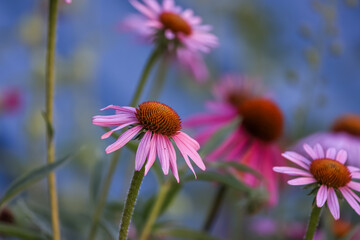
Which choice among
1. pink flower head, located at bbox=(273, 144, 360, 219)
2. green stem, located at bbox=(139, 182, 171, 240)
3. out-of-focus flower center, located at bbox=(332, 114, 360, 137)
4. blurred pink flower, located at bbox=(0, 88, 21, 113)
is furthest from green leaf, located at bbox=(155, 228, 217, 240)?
blurred pink flower, located at bbox=(0, 88, 21, 113)

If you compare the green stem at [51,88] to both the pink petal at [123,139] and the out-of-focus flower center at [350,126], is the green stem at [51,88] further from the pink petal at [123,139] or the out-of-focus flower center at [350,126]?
the out-of-focus flower center at [350,126]

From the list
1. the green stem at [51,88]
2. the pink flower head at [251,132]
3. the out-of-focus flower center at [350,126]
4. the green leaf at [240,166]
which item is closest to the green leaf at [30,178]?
the green stem at [51,88]

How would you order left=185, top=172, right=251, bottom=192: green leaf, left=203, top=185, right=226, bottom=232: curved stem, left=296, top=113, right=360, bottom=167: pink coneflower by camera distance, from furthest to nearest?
1. left=296, top=113, right=360, bottom=167: pink coneflower
2. left=203, top=185, right=226, bottom=232: curved stem
3. left=185, top=172, right=251, bottom=192: green leaf

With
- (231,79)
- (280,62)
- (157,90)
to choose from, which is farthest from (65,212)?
(280,62)

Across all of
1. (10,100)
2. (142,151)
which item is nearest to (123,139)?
(142,151)

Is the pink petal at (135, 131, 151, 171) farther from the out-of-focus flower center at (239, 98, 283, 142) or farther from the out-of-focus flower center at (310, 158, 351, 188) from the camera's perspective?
the out-of-focus flower center at (239, 98, 283, 142)

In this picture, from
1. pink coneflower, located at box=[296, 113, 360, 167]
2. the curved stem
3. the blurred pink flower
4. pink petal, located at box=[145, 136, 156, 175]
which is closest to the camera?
pink petal, located at box=[145, 136, 156, 175]
